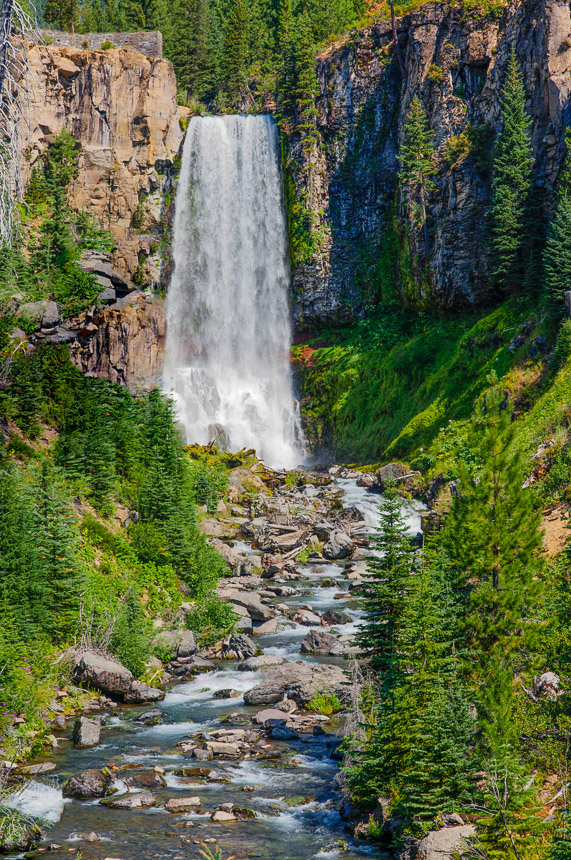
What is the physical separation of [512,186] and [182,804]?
41.9m

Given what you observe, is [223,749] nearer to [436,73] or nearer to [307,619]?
[307,619]

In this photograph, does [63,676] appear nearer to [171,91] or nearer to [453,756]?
[453,756]

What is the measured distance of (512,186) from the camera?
4597 cm

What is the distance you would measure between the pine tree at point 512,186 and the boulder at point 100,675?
114ft

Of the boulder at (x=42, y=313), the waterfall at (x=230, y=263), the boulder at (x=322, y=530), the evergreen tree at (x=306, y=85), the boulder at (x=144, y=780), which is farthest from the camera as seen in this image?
the waterfall at (x=230, y=263)

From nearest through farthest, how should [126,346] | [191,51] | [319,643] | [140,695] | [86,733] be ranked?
[86,733]
[140,695]
[319,643]
[126,346]
[191,51]

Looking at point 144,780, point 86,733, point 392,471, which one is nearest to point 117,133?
point 392,471

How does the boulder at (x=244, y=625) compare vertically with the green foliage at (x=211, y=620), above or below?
below

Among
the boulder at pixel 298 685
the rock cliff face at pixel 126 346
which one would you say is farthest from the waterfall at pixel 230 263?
the boulder at pixel 298 685

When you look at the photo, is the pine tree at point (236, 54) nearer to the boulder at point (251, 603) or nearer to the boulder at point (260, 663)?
the boulder at point (251, 603)

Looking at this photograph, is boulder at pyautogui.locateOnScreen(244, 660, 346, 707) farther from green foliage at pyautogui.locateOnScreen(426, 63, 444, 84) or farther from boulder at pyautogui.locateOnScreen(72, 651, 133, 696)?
green foliage at pyautogui.locateOnScreen(426, 63, 444, 84)

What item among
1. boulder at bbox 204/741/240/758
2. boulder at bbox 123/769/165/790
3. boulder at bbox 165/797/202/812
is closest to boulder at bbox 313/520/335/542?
boulder at bbox 204/741/240/758

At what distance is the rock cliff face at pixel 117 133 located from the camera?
5894 cm

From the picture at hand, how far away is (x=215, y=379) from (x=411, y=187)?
67.9ft
